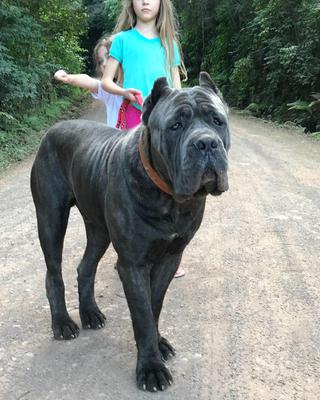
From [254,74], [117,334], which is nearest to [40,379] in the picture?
[117,334]

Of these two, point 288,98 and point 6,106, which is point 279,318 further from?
point 288,98

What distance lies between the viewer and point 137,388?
10.8 ft

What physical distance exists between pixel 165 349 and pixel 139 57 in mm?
2317

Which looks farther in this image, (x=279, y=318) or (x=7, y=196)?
(x=7, y=196)

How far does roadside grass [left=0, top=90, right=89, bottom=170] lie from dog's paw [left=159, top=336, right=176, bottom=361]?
876 cm

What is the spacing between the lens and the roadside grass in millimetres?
12734

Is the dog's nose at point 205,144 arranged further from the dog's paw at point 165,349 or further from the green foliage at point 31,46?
the green foliage at point 31,46

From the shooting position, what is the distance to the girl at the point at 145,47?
4.44 meters

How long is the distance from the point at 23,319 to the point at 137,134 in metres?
1.87

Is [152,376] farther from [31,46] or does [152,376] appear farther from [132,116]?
[31,46]

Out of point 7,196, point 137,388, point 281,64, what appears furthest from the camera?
point 281,64

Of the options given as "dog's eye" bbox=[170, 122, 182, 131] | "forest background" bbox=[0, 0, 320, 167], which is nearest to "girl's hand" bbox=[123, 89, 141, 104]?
"dog's eye" bbox=[170, 122, 182, 131]

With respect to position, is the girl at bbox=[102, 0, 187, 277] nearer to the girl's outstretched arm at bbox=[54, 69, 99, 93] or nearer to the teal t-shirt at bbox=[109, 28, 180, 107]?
the teal t-shirt at bbox=[109, 28, 180, 107]

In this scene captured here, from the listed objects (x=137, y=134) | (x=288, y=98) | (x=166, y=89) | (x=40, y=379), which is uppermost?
(x=166, y=89)
